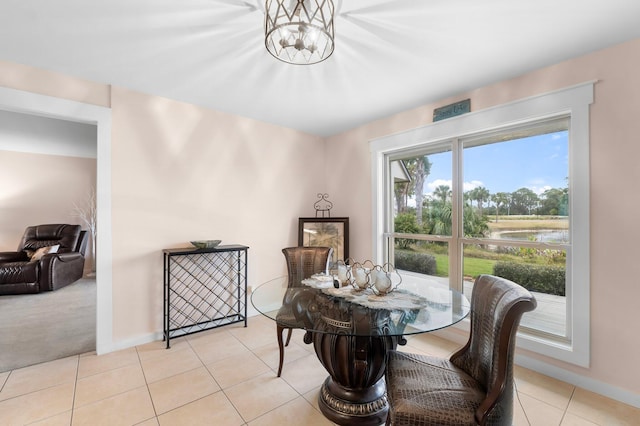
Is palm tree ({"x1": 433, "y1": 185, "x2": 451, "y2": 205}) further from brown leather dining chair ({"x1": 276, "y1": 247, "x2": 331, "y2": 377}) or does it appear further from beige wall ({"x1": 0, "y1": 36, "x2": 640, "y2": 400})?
brown leather dining chair ({"x1": 276, "y1": 247, "x2": 331, "y2": 377})

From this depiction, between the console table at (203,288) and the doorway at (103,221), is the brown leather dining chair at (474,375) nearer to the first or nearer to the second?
the console table at (203,288)

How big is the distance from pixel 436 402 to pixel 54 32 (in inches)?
122

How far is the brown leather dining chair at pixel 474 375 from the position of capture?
1152 millimetres

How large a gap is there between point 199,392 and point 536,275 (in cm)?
286

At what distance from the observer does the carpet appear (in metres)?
2.51

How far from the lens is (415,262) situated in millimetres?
3285

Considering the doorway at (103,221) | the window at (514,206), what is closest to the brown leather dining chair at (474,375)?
the window at (514,206)

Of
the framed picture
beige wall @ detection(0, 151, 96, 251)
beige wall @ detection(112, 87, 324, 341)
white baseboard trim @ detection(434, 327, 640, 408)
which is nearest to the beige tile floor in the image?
white baseboard trim @ detection(434, 327, 640, 408)

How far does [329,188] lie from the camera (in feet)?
13.6

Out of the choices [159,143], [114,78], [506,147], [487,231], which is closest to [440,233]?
[487,231]

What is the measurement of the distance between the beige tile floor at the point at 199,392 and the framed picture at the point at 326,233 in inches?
55.8

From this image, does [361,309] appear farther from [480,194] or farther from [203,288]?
[203,288]

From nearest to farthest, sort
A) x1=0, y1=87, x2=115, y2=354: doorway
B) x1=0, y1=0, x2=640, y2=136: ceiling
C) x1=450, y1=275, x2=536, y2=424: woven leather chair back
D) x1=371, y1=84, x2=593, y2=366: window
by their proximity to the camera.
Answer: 1. x1=450, y1=275, x2=536, y2=424: woven leather chair back
2. x1=0, y1=0, x2=640, y2=136: ceiling
3. x1=371, y1=84, x2=593, y2=366: window
4. x1=0, y1=87, x2=115, y2=354: doorway

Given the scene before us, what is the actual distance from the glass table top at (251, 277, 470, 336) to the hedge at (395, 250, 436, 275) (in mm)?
1032
